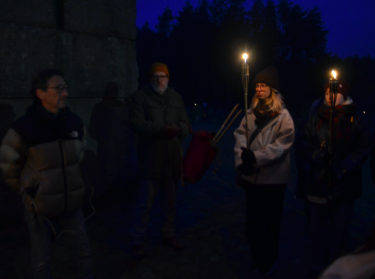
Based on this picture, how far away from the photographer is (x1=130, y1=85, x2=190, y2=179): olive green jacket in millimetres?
3963

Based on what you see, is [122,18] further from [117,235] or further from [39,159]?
[39,159]

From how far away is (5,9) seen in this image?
180 inches

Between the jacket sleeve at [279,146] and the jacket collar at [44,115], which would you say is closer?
the jacket collar at [44,115]

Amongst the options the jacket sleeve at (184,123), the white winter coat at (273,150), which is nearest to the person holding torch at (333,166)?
the white winter coat at (273,150)

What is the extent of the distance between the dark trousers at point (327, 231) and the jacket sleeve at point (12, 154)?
256cm

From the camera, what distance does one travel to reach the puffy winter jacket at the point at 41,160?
2.65 metres

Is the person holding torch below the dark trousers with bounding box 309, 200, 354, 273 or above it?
above

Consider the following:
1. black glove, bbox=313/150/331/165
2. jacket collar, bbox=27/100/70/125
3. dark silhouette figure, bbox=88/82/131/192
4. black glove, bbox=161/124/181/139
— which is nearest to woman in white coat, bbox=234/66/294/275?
black glove, bbox=313/150/331/165

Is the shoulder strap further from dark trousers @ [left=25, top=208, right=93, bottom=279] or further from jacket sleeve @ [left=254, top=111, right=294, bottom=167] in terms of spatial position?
dark trousers @ [left=25, top=208, right=93, bottom=279]

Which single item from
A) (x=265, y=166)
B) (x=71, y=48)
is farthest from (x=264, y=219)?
(x=71, y=48)

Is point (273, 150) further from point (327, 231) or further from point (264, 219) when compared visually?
point (327, 231)

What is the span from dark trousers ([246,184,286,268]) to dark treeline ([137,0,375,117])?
3292cm

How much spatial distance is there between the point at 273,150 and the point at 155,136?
128 centimetres

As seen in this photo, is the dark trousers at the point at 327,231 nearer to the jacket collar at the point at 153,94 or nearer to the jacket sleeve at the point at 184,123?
the jacket sleeve at the point at 184,123
